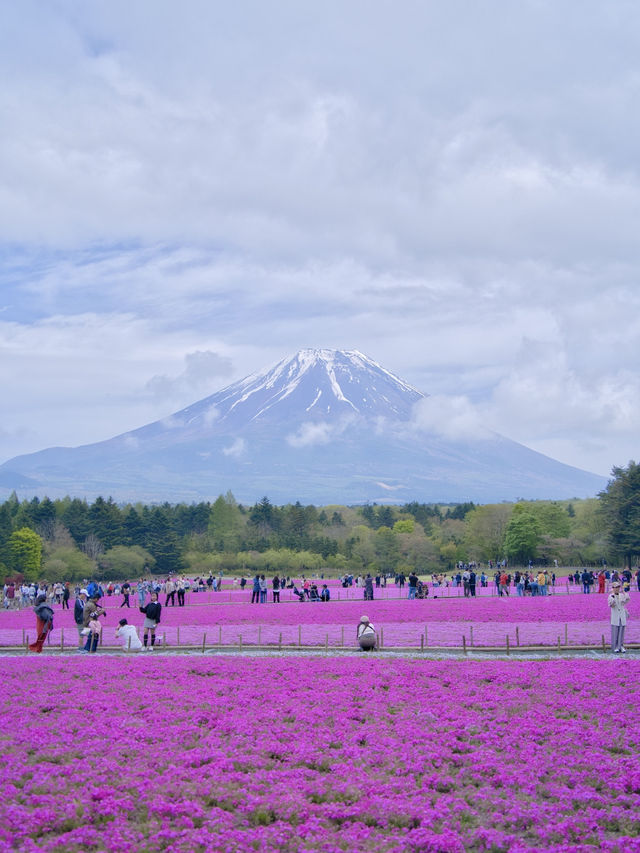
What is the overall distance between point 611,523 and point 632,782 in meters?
81.2

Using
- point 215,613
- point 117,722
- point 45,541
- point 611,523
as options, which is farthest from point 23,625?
point 611,523

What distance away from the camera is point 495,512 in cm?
10962

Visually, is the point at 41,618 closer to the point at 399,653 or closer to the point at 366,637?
the point at 366,637

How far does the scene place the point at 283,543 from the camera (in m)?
108

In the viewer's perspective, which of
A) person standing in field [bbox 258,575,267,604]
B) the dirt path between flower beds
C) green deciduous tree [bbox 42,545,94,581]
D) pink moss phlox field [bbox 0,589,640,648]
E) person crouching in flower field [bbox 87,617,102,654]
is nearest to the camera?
the dirt path between flower beds

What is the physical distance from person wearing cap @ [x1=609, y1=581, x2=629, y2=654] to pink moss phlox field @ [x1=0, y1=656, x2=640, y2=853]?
4.14 meters

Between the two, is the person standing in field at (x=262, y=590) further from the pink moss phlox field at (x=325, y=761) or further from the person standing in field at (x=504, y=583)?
the pink moss phlox field at (x=325, y=761)

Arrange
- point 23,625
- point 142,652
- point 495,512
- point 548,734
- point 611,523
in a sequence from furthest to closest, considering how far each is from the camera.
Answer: point 495,512
point 611,523
point 23,625
point 142,652
point 548,734

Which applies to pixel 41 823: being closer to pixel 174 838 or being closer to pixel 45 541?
pixel 174 838

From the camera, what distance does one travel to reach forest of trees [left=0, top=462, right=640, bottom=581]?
8294 centimetres

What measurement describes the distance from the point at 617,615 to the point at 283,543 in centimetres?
8684

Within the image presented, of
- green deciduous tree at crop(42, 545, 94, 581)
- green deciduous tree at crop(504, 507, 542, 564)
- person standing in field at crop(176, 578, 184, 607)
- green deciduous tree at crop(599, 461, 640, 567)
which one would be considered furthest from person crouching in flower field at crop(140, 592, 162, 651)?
green deciduous tree at crop(504, 507, 542, 564)

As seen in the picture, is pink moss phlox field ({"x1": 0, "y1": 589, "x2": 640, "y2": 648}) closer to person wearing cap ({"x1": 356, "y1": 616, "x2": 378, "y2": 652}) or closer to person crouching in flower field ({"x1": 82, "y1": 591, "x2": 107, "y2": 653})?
person wearing cap ({"x1": 356, "y1": 616, "x2": 378, "y2": 652})

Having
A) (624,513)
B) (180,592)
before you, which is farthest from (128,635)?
(624,513)
